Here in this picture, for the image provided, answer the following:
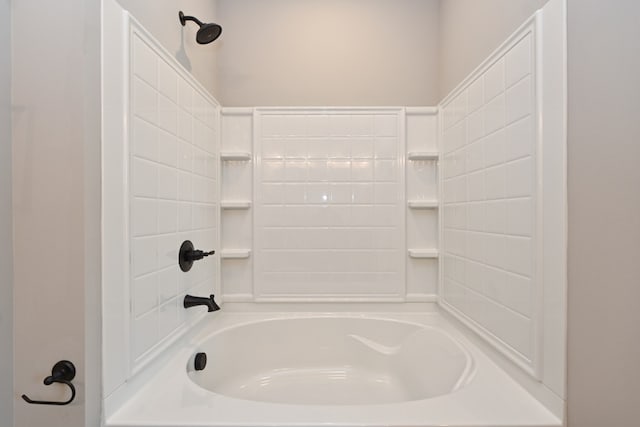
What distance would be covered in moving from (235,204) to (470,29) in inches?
57.8

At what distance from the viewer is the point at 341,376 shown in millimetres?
1846

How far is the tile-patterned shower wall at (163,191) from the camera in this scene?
1.08m

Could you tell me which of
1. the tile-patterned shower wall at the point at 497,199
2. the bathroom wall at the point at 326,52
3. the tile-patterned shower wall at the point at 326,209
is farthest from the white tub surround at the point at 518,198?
the bathroom wall at the point at 326,52

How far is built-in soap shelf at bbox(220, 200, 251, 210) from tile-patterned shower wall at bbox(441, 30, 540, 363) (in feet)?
3.62

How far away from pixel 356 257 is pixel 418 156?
0.67 m

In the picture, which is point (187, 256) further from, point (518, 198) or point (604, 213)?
point (604, 213)

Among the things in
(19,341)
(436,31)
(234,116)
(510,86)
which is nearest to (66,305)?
(19,341)

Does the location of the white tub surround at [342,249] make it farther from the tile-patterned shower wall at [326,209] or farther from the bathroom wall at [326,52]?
the bathroom wall at [326,52]

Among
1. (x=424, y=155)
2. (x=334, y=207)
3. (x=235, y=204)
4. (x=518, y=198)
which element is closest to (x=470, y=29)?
(x=424, y=155)

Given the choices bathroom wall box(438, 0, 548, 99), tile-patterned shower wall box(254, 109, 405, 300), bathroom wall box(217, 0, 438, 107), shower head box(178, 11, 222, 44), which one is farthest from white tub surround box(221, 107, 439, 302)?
shower head box(178, 11, 222, 44)

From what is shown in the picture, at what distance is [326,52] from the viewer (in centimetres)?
204

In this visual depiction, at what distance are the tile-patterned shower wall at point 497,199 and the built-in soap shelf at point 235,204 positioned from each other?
1.10m

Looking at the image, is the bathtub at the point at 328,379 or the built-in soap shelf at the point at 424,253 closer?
the bathtub at the point at 328,379

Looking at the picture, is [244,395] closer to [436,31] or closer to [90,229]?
[90,229]
